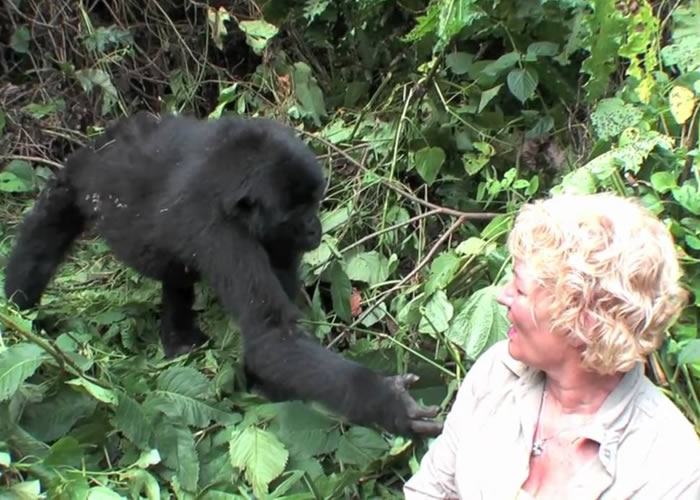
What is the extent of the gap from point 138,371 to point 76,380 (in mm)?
414

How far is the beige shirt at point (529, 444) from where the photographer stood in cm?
161

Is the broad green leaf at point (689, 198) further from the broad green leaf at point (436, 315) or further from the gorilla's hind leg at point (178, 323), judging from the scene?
the gorilla's hind leg at point (178, 323)

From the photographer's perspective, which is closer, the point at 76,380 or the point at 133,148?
the point at 76,380

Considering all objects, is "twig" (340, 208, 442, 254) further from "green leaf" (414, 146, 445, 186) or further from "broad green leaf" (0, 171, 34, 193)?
"broad green leaf" (0, 171, 34, 193)

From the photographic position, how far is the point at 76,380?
2.63m

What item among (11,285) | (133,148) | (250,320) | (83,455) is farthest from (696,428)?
(11,285)

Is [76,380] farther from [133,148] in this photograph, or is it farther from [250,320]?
[133,148]

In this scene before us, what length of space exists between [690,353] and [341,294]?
136cm

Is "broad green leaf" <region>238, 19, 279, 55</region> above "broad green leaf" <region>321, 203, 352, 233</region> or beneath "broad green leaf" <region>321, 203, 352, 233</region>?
above

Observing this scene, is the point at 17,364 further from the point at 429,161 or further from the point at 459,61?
the point at 459,61

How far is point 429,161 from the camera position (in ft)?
11.7

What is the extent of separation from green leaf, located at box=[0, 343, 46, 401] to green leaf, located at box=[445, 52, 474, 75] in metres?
2.02

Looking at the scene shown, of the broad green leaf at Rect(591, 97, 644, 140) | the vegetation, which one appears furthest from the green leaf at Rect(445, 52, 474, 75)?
the broad green leaf at Rect(591, 97, 644, 140)

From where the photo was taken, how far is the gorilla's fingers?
7.68 feet
